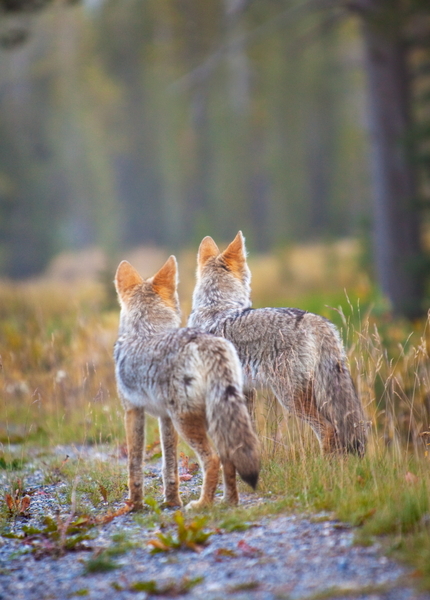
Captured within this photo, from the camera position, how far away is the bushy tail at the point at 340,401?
4.90 meters

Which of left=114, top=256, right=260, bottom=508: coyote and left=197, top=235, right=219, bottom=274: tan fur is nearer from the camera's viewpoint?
left=114, top=256, right=260, bottom=508: coyote

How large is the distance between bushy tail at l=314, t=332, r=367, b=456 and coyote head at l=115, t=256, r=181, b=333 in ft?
4.00

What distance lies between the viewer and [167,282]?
5.28 m

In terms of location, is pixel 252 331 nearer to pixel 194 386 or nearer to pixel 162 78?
pixel 194 386

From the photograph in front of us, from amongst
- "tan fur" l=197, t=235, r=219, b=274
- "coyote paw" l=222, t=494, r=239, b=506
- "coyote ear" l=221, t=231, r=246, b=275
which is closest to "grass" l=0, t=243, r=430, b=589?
"coyote paw" l=222, t=494, r=239, b=506

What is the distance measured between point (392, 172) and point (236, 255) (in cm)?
1017

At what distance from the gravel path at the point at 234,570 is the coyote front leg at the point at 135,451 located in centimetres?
50

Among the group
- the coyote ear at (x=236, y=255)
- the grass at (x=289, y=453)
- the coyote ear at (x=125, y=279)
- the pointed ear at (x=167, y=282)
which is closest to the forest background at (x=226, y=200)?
the grass at (x=289, y=453)

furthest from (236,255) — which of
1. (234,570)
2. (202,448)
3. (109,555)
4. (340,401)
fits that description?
(234,570)

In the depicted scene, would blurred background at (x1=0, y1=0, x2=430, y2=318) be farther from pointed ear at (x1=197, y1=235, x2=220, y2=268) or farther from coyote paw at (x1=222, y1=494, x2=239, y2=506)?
coyote paw at (x1=222, y1=494, x2=239, y2=506)

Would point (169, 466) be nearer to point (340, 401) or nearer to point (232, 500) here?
point (232, 500)

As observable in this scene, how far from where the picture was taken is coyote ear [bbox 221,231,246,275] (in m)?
5.95

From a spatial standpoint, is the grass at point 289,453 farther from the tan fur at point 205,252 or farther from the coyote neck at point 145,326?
the tan fur at point 205,252

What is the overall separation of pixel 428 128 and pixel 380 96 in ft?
8.31
